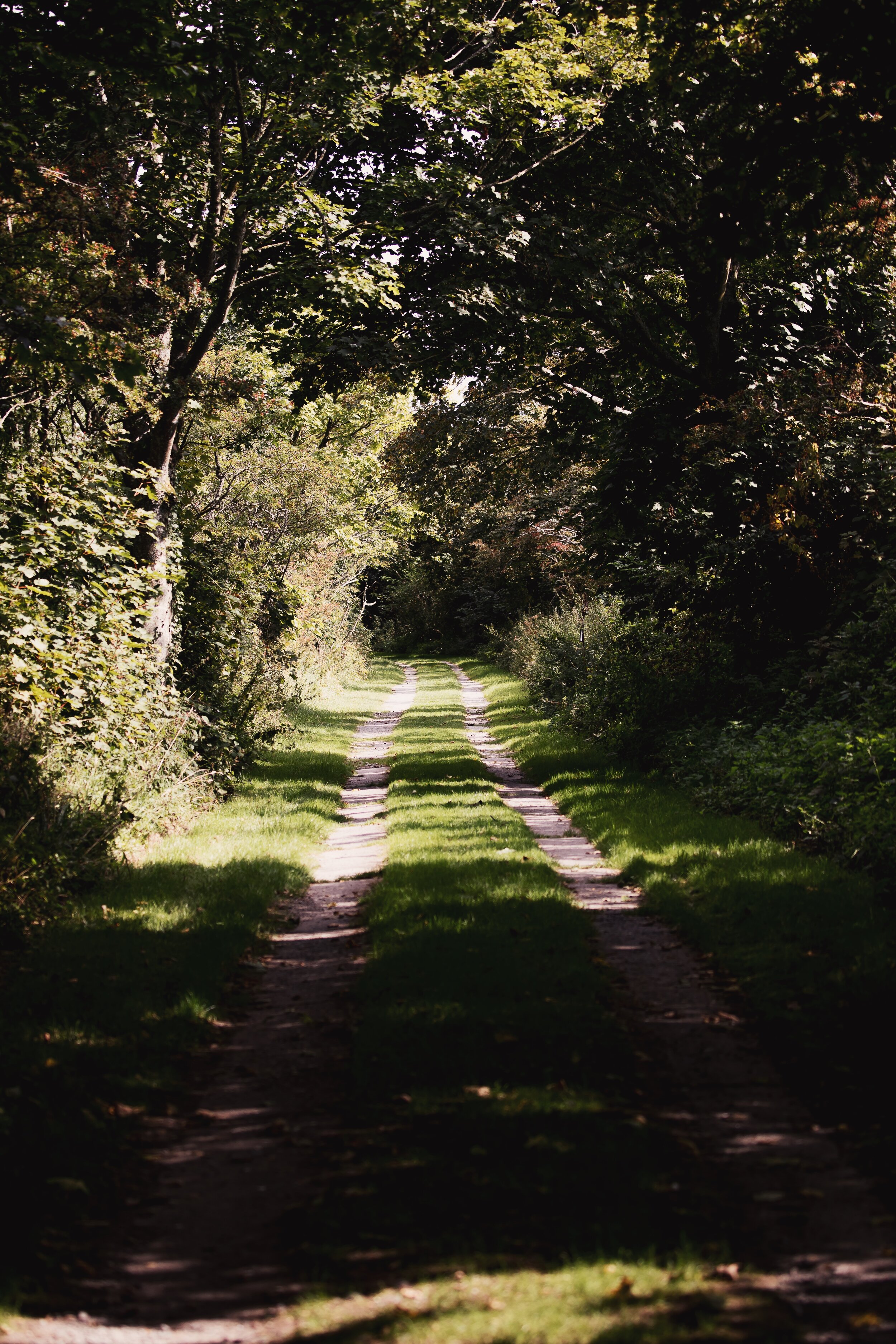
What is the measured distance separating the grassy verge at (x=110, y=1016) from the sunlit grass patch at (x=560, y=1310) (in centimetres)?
118

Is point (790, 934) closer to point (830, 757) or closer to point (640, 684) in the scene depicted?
point (830, 757)

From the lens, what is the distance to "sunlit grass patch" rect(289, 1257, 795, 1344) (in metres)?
3.16

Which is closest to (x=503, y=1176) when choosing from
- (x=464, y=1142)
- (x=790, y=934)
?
(x=464, y=1142)

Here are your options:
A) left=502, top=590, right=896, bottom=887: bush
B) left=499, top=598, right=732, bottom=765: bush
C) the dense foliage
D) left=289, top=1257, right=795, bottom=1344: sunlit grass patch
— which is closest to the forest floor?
left=289, top=1257, right=795, bottom=1344: sunlit grass patch

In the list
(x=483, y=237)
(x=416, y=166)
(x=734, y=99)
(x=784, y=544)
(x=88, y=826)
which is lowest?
(x=88, y=826)

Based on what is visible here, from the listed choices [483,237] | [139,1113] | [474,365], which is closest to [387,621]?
[474,365]

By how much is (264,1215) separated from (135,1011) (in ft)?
7.17

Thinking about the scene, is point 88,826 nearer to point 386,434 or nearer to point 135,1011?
point 135,1011

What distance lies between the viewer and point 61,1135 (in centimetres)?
455

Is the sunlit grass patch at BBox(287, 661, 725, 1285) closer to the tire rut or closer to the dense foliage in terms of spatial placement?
the tire rut

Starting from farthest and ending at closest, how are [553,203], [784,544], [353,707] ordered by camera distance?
[353,707] → [553,203] → [784,544]

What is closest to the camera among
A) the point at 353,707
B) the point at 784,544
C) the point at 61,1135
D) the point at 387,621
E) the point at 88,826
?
the point at 61,1135

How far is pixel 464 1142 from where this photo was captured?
4.35 m

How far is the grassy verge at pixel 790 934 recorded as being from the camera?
501cm
